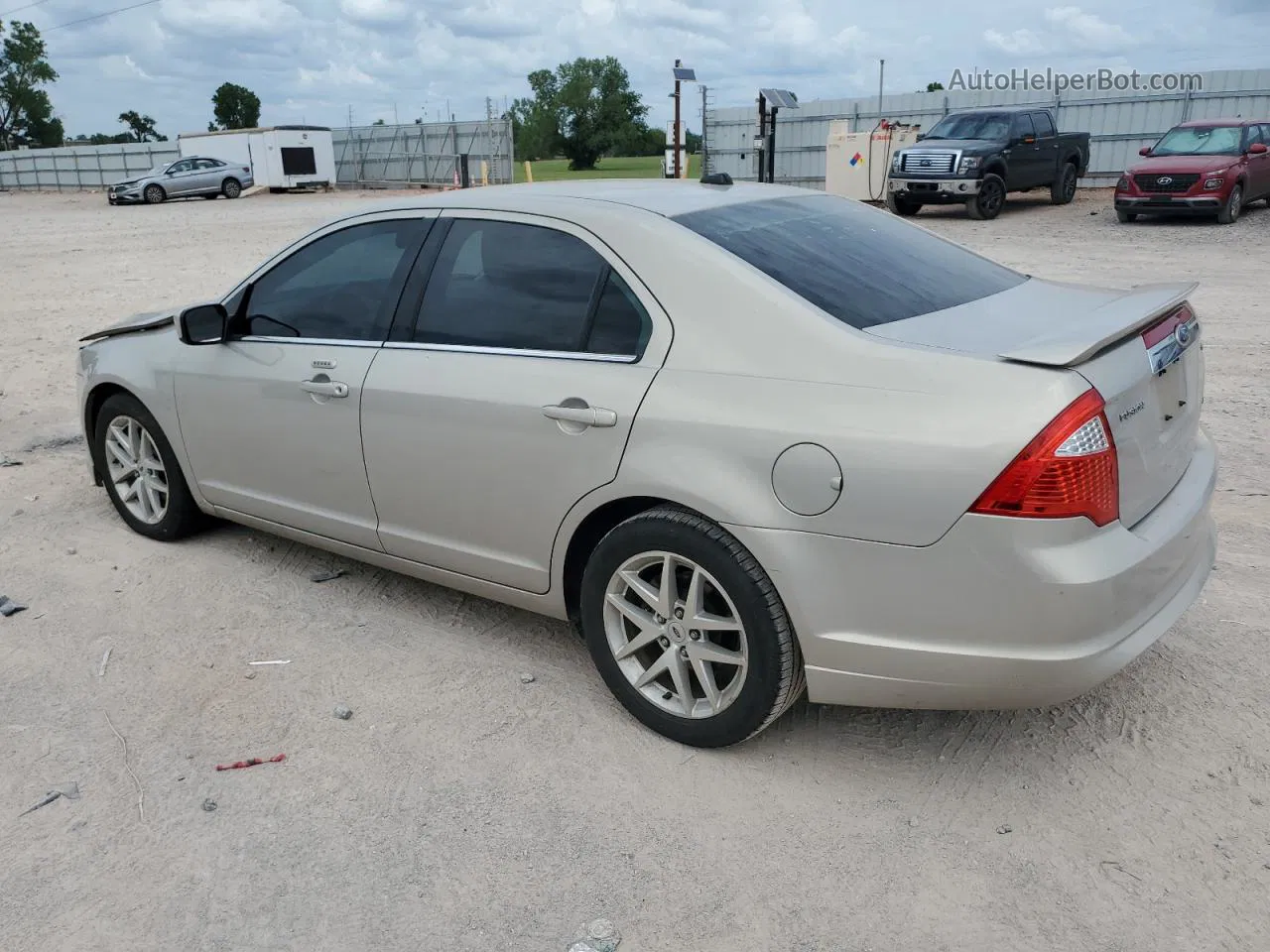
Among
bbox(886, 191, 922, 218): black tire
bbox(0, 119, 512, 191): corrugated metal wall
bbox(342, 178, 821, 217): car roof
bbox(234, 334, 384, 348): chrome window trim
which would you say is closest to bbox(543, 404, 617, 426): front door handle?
bbox(342, 178, 821, 217): car roof

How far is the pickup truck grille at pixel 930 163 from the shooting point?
19859 mm

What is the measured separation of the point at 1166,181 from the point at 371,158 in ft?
103

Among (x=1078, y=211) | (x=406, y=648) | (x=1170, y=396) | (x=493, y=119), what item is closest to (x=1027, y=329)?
(x=1170, y=396)

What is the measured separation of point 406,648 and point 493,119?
35.2 m

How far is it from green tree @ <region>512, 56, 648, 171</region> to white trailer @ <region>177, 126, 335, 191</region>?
49.3 metres

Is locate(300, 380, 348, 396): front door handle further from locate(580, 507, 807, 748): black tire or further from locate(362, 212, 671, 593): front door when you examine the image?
locate(580, 507, 807, 748): black tire

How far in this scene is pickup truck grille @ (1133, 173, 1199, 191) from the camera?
699 inches

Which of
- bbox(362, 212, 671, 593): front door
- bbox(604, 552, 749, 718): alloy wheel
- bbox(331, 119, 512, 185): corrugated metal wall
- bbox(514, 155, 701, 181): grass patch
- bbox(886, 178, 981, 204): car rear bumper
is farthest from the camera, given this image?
bbox(514, 155, 701, 181): grass patch

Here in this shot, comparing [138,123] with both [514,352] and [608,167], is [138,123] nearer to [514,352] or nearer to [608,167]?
[608,167]

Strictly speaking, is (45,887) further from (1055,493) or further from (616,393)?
(1055,493)

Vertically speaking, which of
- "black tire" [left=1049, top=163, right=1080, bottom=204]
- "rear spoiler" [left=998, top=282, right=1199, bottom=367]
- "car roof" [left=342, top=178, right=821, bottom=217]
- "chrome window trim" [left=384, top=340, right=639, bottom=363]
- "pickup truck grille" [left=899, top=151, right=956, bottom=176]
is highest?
"car roof" [left=342, top=178, right=821, bottom=217]

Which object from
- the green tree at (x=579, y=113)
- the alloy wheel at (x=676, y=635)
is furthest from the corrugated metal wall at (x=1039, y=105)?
the green tree at (x=579, y=113)

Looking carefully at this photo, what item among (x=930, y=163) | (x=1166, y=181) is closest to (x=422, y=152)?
(x=930, y=163)

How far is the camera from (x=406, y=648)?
13.0ft
